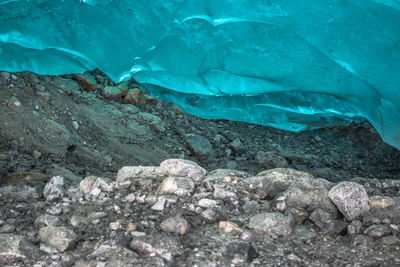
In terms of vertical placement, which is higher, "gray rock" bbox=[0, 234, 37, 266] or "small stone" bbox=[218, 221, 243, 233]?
"gray rock" bbox=[0, 234, 37, 266]

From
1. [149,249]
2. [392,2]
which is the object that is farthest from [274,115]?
[149,249]

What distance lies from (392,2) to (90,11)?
5.65ft

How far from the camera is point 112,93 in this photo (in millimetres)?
3027

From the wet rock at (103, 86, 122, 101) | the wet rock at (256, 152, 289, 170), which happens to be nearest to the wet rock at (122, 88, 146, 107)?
the wet rock at (103, 86, 122, 101)

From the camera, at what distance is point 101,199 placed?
1.47m

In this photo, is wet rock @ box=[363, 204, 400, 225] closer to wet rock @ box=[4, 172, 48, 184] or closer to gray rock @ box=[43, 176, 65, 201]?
gray rock @ box=[43, 176, 65, 201]

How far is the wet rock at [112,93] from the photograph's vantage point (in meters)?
3.02

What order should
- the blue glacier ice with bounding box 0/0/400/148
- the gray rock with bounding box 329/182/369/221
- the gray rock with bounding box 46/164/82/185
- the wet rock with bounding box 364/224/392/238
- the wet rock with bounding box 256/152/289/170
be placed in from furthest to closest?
1. the wet rock with bounding box 256/152/289/170
2. the blue glacier ice with bounding box 0/0/400/148
3. the gray rock with bounding box 46/164/82/185
4. the gray rock with bounding box 329/182/369/221
5. the wet rock with bounding box 364/224/392/238

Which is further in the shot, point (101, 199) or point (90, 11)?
point (90, 11)

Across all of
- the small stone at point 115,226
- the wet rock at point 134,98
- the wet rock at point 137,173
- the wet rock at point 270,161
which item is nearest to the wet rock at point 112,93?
the wet rock at point 134,98

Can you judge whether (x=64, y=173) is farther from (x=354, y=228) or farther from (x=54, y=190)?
(x=354, y=228)

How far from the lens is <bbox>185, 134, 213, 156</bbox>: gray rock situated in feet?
9.57

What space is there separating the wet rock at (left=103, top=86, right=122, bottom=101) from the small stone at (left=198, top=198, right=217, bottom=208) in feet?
5.99

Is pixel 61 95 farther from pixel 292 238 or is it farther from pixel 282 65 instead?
pixel 292 238
